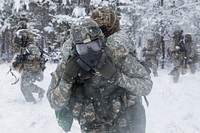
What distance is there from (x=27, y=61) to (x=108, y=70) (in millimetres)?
6326

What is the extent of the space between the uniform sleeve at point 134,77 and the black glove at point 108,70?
0.16 meters

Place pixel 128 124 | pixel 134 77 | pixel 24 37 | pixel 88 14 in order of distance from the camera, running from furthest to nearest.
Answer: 1. pixel 88 14
2. pixel 24 37
3. pixel 128 124
4. pixel 134 77

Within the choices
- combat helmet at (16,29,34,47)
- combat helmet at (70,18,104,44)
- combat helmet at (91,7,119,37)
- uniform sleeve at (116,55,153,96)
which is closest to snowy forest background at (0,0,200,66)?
combat helmet at (16,29,34,47)

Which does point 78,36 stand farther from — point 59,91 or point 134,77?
point 134,77

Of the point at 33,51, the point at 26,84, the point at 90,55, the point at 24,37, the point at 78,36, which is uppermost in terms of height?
the point at 78,36

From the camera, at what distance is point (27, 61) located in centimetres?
879

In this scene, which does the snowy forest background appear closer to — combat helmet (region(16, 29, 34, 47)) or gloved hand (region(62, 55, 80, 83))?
combat helmet (region(16, 29, 34, 47))

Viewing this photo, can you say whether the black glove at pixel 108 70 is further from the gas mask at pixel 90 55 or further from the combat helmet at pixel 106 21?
the combat helmet at pixel 106 21

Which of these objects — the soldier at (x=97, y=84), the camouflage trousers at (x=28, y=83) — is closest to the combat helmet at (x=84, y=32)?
the soldier at (x=97, y=84)

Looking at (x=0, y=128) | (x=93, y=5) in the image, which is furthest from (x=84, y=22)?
(x=93, y=5)

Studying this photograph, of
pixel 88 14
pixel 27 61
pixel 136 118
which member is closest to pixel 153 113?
pixel 27 61

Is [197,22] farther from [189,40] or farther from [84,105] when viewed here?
[84,105]

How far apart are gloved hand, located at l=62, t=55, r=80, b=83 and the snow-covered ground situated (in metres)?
3.97

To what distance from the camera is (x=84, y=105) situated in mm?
3105
